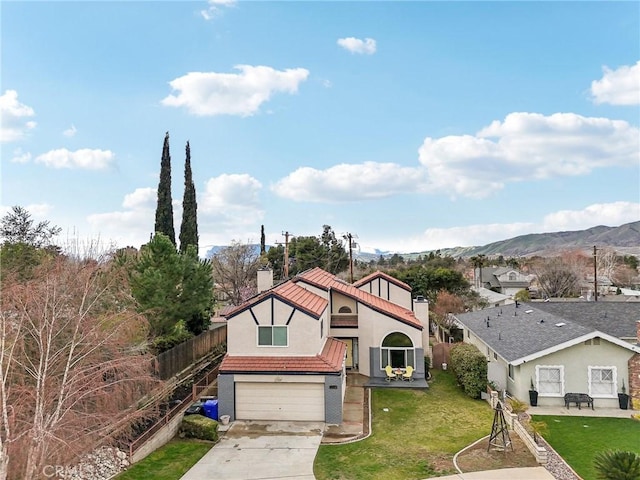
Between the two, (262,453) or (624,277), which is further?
(624,277)

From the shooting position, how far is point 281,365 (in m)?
18.7

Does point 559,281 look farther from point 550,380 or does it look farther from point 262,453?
point 262,453

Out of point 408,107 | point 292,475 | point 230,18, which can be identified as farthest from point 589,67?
point 292,475

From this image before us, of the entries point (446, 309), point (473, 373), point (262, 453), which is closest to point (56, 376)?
point (262, 453)

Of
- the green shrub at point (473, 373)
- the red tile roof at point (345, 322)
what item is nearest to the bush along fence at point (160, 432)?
the red tile roof at point (345, 322)

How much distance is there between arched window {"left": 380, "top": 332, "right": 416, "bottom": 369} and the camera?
79.3 ft

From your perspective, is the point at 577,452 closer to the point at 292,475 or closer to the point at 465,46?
the point at 292,475

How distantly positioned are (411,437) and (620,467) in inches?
305

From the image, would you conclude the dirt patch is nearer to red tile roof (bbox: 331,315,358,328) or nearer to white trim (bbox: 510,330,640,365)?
white trim (bbox: 510,330,640,365)

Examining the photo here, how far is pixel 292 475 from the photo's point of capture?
13.6m

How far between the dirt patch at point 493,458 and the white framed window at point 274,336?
27.9 ft

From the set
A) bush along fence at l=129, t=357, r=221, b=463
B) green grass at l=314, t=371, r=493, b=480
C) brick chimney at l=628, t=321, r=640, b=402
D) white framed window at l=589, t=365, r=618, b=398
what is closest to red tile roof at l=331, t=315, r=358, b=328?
green grass at l=314, t=371, r=493, b=480

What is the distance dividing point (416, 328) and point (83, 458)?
1705 cm

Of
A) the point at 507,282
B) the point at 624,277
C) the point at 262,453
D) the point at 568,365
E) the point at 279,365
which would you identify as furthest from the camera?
the point at 624,277
